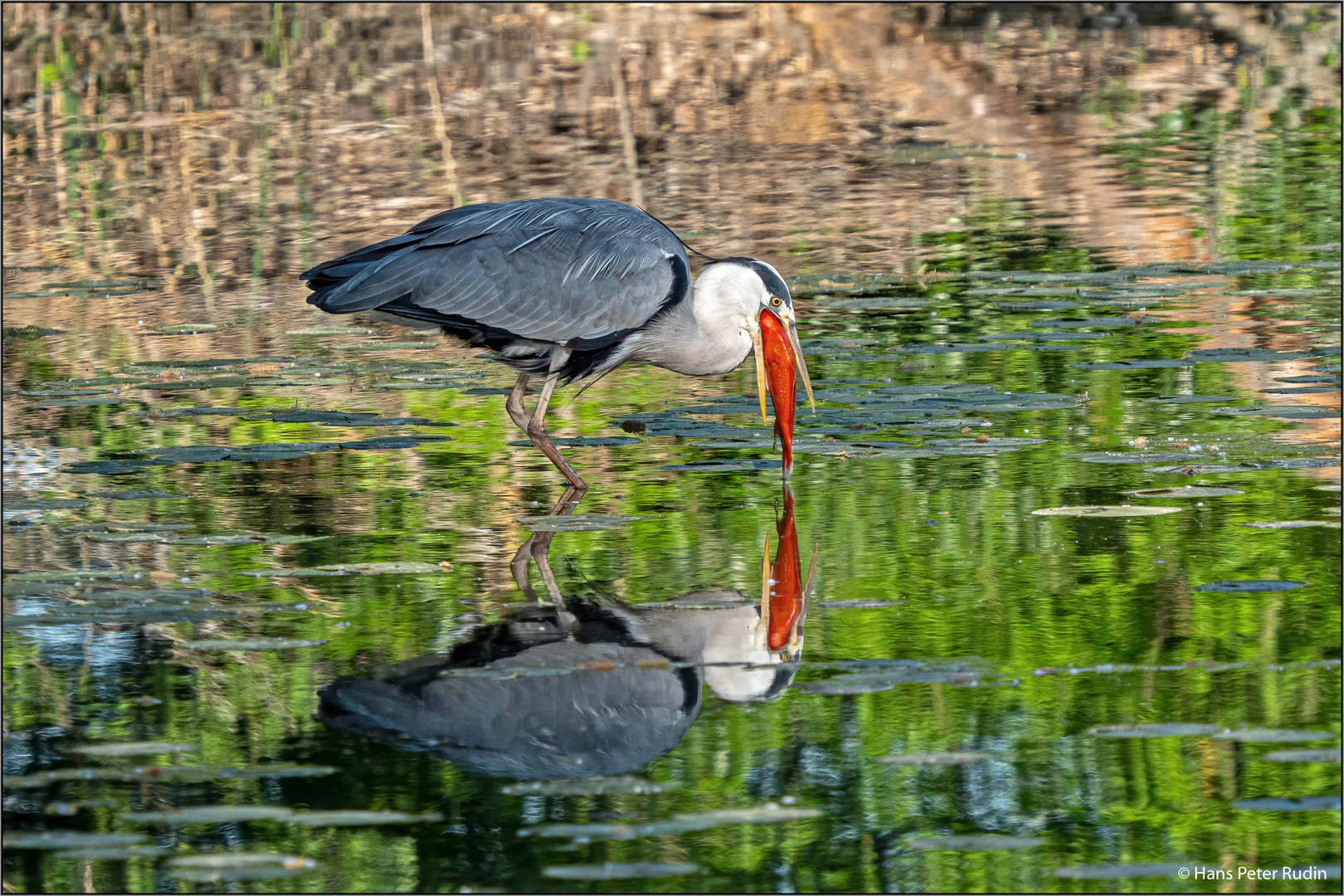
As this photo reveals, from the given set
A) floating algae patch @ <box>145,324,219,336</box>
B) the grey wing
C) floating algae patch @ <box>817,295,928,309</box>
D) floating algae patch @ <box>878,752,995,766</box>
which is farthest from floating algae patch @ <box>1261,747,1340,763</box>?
floating algae patch @ <box>145,324,219,336</box>

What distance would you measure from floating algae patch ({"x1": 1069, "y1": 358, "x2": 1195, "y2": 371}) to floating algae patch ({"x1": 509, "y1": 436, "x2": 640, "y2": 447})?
2545mm

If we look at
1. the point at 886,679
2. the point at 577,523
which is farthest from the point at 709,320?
the point at 886,679

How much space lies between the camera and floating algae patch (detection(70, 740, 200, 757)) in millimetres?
4949

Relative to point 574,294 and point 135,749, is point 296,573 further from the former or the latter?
point 574,294

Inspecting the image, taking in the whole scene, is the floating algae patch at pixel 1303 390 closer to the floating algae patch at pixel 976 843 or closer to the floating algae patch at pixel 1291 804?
the floating algae patch at pixel 1291 804

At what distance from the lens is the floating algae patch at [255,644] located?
567 cm

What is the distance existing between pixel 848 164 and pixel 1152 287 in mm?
7255

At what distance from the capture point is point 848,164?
18094mm

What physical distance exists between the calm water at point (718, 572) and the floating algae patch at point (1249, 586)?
20mm

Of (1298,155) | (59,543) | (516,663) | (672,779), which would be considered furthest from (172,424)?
(1298,155)

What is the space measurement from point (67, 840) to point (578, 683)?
1533mm

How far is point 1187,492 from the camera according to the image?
704cm

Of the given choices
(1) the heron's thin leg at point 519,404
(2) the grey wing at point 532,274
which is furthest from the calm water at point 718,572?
(2) the grey wing at point 532,274

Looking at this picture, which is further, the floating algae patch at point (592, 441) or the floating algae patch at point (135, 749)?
the floating algae patch at point (592, 441)
